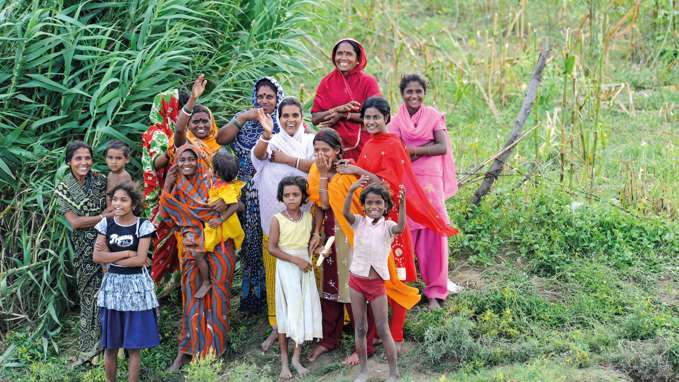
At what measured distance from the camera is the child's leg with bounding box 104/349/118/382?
5473 millimetres

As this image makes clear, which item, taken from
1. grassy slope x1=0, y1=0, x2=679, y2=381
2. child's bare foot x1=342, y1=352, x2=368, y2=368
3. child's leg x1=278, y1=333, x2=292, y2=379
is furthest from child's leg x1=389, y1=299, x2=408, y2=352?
child's leg x1=278, y1=333, x2=292, y2=379

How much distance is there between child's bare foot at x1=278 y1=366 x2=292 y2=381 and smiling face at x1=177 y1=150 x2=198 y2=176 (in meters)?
1.33

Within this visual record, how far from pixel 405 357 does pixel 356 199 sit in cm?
104

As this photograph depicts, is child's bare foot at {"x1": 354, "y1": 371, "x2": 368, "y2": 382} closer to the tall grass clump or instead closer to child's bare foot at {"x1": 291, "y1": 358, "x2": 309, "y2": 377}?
child's bare foot at {"x1": 291, "y1": 358, "x2": 309, "y2": 377}

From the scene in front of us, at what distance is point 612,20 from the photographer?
10.1 m

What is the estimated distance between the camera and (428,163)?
580 centimetres

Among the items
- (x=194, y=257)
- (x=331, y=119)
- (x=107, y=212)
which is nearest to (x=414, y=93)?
(x=331, y=119)

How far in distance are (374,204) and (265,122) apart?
3.11ft

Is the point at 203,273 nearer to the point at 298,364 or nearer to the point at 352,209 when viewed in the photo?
the point at 298,364

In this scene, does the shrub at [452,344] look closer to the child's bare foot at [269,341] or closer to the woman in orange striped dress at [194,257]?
the child's bare foot at [269,341]

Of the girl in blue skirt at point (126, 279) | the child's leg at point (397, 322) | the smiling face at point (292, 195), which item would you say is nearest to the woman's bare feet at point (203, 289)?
the girl in blue skirt at point (126, 279)

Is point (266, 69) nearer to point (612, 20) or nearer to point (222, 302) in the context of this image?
point (222, 302)

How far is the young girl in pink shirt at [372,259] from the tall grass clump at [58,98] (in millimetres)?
1872

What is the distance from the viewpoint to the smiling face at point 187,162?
217 inches
